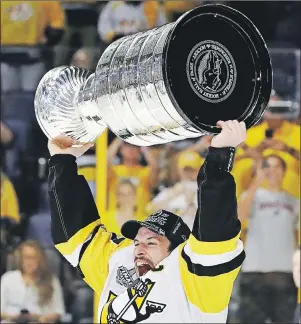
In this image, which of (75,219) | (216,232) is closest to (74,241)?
(75,219)

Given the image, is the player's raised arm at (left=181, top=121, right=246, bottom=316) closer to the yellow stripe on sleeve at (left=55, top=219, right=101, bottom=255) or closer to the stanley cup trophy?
the stanley cup trophy

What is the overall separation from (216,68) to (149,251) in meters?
0.57

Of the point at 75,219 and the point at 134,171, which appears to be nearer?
the point at 75,219

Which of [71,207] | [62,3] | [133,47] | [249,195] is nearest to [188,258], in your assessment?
[71,207]

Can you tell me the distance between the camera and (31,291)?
3.43 m

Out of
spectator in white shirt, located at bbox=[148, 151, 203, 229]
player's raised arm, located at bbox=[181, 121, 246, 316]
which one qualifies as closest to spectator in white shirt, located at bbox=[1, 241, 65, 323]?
spectator in white shirt, located at bbox=[148, 151, 203, 229]

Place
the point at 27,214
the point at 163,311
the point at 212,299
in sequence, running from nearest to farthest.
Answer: the point at 212,299, the point at 163,311, the point at 27,214

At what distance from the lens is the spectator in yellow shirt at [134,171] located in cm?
340

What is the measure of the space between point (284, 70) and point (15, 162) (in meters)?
→ 1.20

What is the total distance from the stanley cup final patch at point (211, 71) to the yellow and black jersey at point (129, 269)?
28 cm

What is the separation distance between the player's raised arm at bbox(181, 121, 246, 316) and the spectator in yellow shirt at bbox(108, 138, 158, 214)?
64.9 inches

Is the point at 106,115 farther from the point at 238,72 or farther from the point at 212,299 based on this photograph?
the point at 212,299

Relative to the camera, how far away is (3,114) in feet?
11.2

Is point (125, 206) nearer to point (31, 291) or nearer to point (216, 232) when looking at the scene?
point (31, 291)
